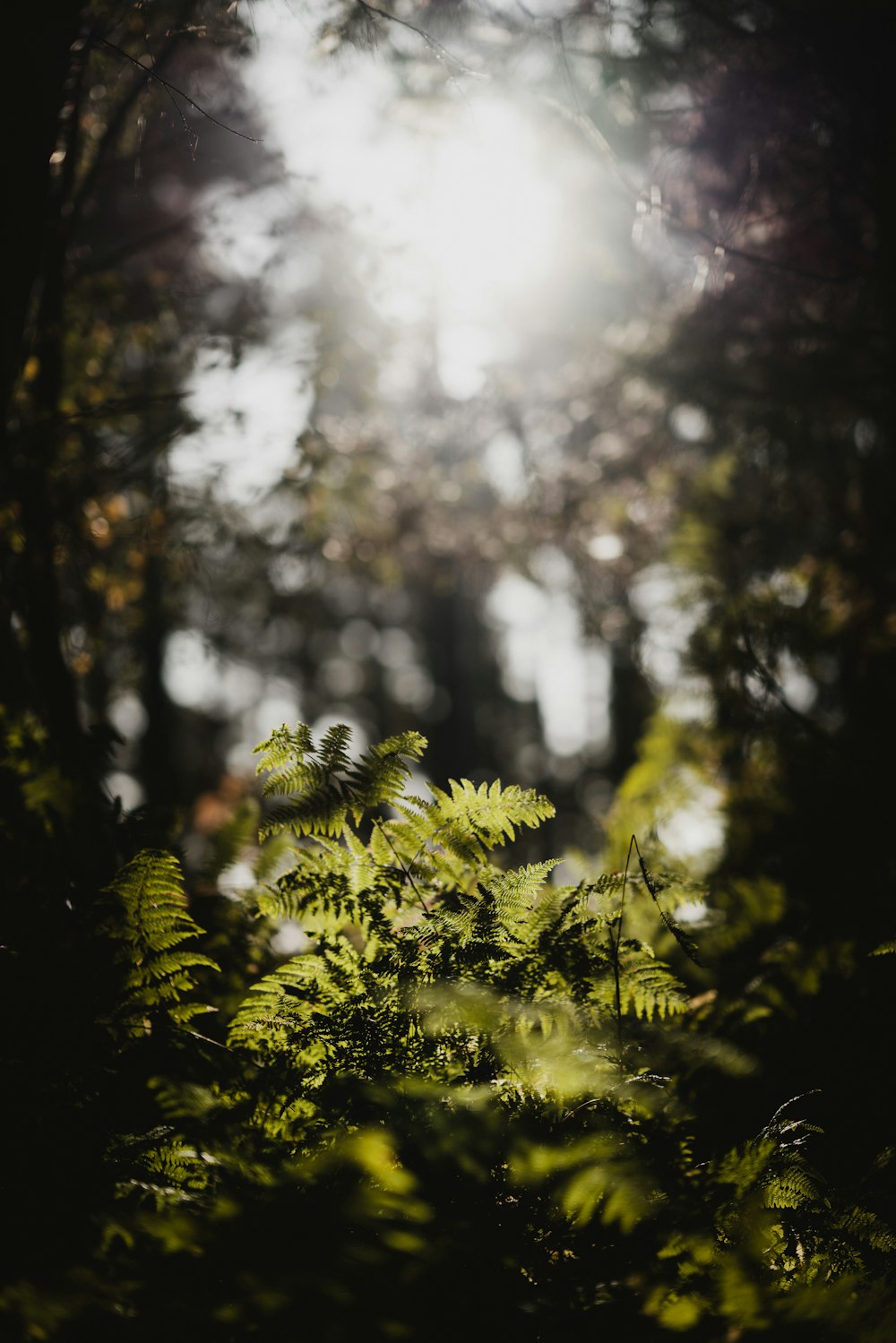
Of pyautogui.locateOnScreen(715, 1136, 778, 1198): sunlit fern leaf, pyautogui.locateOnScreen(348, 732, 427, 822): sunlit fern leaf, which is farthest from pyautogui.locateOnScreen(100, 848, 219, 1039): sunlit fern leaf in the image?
pyautogui.locateOnScreen(715, 1136, 778, 1198): sunlit fern leaf

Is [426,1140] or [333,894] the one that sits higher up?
[333,894]

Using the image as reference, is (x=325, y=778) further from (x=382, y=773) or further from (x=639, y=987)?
(x=639, y=987)

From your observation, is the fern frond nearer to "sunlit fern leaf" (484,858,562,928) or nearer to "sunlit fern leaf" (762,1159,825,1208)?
"sunlit fern leaf" (484,858,562,928)

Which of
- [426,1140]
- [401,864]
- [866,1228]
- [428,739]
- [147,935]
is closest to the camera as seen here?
[426,1140]

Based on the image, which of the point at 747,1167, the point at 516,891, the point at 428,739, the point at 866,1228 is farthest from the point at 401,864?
the point at 428,739

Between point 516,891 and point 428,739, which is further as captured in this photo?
point 428,739

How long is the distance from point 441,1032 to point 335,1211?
0.46 meters

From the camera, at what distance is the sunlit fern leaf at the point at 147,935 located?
1.66 m

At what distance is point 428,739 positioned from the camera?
3.96m

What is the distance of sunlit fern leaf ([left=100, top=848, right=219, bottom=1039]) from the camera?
1662 millimetres

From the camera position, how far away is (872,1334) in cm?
108

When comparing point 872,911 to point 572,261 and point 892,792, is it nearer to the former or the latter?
point 892,792

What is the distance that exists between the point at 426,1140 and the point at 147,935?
0.83 metres

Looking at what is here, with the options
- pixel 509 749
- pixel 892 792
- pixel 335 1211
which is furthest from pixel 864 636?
pixel 509 749
